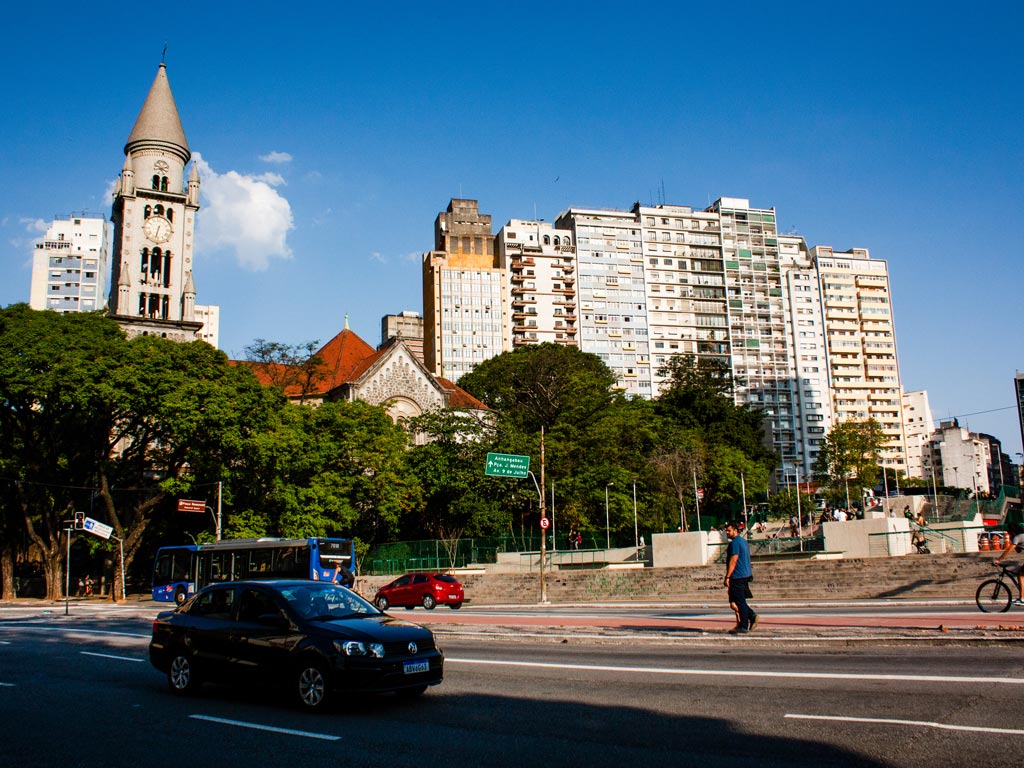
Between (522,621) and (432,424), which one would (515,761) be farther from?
(432,424)

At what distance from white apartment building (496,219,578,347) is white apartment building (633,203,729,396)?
11352 millimetres

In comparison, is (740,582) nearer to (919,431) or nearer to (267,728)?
(267,728)

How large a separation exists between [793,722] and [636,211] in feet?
389

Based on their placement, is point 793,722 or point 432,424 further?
point 432,424

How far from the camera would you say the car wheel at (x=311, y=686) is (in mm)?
8903

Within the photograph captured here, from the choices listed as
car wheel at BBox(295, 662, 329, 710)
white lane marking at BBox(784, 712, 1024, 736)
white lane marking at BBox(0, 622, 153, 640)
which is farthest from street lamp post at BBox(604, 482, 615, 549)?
white lane marking at BBox(784, 712, 1024, 736)

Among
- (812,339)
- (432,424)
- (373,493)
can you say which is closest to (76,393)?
(373,493)

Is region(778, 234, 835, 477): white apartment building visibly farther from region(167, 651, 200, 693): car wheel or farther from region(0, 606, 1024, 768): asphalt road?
→ region(167, 651, 200, 693): car wheel

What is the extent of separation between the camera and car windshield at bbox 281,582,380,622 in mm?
9711

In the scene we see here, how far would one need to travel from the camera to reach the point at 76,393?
1538 inches

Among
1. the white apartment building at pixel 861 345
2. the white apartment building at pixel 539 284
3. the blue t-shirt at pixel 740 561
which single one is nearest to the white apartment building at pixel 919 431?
the white apartment building at pixel 861 345

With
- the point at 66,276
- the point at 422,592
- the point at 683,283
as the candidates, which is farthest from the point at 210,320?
the point at 422,592

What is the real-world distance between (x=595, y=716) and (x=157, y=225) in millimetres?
65156

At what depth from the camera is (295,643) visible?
9250mm
